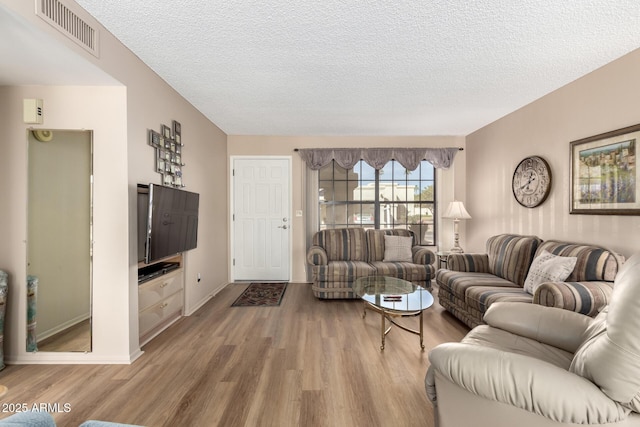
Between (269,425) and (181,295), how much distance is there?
215 centimetres

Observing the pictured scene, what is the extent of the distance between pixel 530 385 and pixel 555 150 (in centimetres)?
307

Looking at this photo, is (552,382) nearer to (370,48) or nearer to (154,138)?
(370,48)

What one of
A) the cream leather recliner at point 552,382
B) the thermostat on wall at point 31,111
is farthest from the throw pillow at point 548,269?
the thermostat on wall at point 31,111

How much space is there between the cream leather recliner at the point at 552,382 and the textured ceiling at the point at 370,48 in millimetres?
1748

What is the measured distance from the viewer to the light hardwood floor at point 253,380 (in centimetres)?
179

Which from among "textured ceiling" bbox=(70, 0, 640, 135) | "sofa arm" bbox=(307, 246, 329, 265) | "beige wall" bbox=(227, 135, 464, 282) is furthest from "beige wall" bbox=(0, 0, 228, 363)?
"beige wall" bbox=(227, 135, 464, 282)

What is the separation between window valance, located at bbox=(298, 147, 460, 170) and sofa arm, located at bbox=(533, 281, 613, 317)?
3112mm

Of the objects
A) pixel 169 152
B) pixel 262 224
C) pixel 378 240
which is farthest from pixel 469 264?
pixel 169 152

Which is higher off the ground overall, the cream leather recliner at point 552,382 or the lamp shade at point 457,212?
the lamp shade at point 457,212

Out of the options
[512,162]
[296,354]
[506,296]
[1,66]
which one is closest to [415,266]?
[506,296]

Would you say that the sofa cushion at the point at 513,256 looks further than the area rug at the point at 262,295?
No

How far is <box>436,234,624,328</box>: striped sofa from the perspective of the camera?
2127 millimetres

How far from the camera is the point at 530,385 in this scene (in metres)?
1.01

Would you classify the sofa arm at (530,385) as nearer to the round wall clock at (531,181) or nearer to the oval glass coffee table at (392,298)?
the oval glass coffee table at (392,298)
